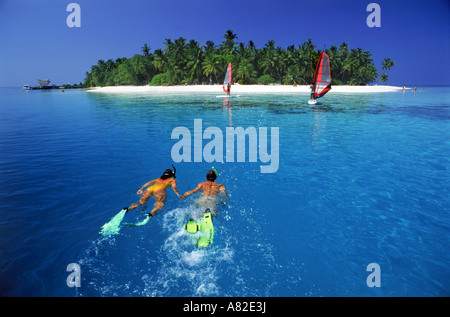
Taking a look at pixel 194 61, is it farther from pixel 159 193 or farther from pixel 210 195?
pixel 210 195

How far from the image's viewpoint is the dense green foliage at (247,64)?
290ft

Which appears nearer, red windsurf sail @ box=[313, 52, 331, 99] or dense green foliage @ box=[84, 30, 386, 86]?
red windsurf sail @ box=[313, 52, 331, 99]

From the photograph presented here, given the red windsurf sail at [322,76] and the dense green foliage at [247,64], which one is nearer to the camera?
the red windsurf sail at [322,76]

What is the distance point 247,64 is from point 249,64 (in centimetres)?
80

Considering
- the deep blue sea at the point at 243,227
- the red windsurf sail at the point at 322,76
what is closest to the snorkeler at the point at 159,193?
the deep blue sea at the point at 243,227

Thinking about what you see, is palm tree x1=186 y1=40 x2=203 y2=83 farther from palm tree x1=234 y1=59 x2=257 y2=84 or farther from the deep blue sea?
the deep blue sea

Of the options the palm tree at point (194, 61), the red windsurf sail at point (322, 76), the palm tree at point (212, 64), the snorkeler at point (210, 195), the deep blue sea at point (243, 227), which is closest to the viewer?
the deep blue sea at point (243, 227)

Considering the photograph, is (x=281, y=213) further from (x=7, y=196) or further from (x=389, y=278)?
(x=7, y=196)

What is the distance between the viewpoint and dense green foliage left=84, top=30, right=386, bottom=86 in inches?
3484

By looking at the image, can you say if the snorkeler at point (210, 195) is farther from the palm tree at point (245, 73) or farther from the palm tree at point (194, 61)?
the palm tree at point (194, 61)

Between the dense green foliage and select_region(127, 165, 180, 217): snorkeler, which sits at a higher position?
the dense green foliage

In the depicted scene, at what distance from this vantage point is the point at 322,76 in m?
31.7

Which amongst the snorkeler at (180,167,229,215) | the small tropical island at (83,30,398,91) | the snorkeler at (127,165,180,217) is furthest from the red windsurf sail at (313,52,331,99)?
the small tropical island at (83,30,398,91)

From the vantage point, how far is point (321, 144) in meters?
16.5
